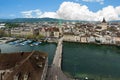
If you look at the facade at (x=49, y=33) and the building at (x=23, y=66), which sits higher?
the building at (x=23, y=66)

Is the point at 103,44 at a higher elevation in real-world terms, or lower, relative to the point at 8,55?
lower

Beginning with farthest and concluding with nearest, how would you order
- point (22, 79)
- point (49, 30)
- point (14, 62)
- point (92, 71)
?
point (49, 30)
point (92, 71)
point (14, 62)
point (22, 79)

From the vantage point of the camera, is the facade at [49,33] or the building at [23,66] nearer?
the building at [23,66]

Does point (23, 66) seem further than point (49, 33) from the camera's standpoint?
No

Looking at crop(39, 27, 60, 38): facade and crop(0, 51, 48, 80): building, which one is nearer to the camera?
crop(0, 51, 48, 80): building

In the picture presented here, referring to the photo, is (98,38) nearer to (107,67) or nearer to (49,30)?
(49,30)

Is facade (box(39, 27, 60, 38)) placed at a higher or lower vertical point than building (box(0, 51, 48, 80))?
lower

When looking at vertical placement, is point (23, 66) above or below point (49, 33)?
above

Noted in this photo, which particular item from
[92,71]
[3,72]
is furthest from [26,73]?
[92,71]
